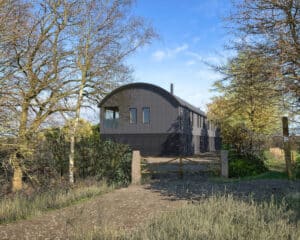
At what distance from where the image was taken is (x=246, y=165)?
47.6 feet

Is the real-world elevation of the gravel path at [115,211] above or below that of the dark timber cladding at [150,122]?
below

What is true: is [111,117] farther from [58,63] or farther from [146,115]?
[58,63]

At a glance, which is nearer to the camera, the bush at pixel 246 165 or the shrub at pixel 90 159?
the shrub at pixel 90 159

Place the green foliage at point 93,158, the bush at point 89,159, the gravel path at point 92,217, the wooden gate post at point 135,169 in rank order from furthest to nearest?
the green foliage at point 93,158
the bush at point 89,159
the wooden gate post at point 135,169
the gravel path at point 92,217

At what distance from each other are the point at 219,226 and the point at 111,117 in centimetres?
2652

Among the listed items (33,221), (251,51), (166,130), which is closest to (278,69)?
(251,51)

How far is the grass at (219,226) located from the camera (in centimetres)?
478

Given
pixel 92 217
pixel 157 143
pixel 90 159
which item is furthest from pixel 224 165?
pixel 157 143

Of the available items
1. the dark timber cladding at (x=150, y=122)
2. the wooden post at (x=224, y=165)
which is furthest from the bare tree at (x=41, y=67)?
the dark timber cladding at (x=150, y=122)

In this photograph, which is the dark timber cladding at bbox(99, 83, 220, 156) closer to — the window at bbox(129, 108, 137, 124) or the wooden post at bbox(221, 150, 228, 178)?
the window at bbox(129, 108, 137, 124)

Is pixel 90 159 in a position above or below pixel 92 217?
above

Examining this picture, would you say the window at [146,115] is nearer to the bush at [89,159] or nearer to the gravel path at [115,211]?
the bush at [89,159]

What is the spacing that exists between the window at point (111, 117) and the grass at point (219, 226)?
2460 cm

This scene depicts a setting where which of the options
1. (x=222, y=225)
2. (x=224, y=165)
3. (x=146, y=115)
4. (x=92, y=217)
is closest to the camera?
(x=222, y=225)
